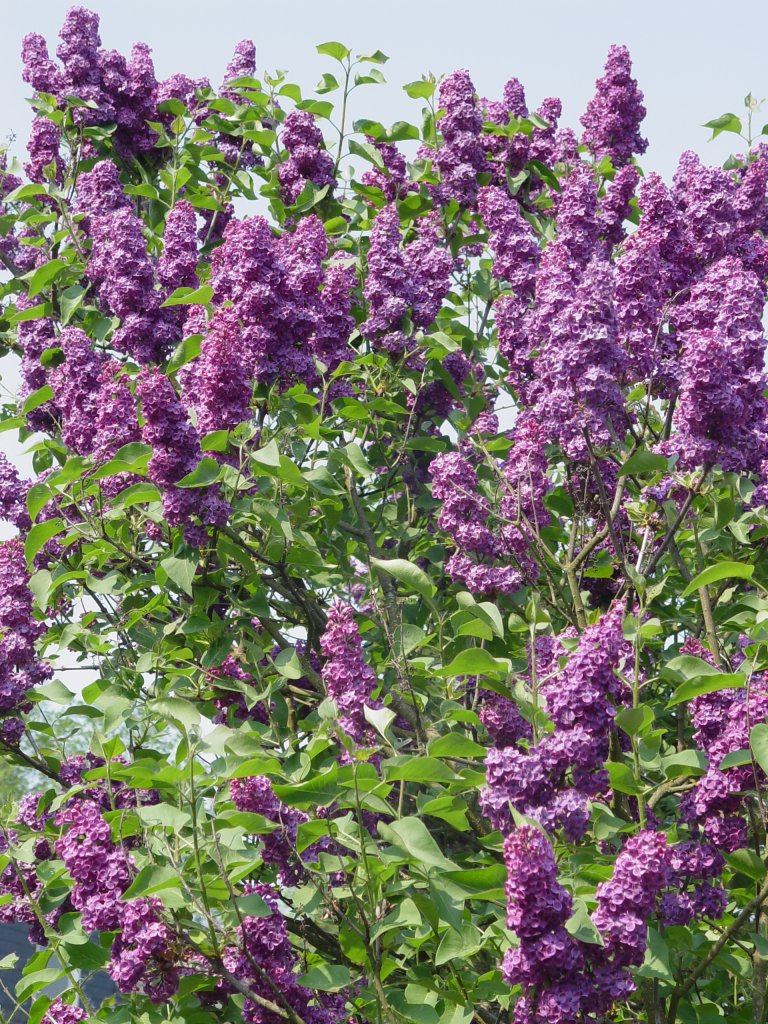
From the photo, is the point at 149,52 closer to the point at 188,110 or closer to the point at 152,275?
the point at 188,110

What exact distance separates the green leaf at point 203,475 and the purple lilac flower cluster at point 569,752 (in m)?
1.15

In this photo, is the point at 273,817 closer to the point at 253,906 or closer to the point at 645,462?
the point at 253,906

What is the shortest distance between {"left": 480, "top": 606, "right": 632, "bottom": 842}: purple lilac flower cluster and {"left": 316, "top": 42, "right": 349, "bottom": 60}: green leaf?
3588 mm

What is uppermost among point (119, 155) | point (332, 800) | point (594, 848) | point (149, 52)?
point (149, 52)

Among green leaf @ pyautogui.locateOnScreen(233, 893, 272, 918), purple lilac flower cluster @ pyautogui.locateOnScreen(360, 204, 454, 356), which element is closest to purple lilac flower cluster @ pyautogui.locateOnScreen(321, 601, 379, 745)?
green leaf @ pyautogui.locateOnScreen(233, 893, 272, 918)

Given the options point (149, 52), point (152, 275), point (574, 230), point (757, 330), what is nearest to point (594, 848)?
point (757, 330)

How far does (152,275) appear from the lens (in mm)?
5035

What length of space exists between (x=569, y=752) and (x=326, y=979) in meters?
0.81

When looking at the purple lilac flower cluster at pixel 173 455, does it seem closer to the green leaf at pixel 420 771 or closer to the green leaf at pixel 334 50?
the green leaf at pixel 420 771

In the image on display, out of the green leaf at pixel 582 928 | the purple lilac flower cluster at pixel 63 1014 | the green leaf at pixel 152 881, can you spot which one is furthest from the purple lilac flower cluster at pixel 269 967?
the green leaf at pixel 582 928

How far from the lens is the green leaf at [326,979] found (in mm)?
3162

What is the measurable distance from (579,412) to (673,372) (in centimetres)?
50

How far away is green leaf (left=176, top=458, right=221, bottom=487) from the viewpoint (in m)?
3.82

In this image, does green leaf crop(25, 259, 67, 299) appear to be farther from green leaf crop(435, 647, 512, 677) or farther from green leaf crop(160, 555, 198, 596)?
green leaf crop(435, 647, 512, 677)
